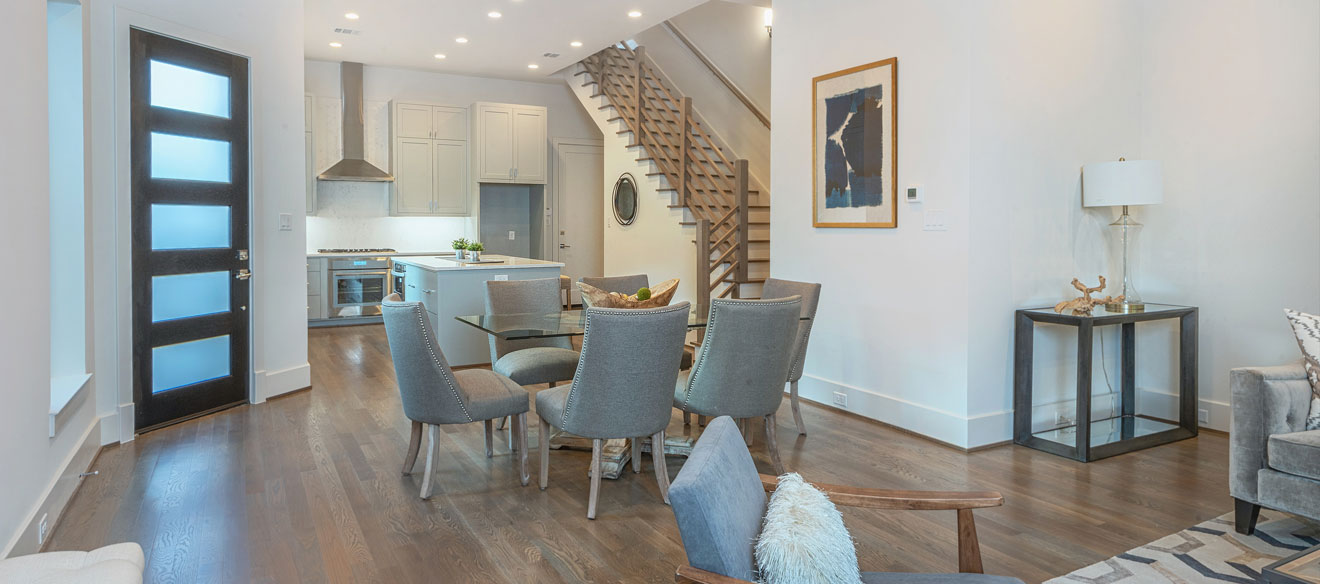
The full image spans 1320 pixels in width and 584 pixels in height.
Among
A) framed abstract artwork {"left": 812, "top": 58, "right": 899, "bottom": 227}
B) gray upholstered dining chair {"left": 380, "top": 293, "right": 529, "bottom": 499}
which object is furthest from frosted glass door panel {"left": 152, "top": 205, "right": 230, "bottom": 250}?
framed abstract artwork {"left": 812, "top": 58, "right": 899, "bottom": 227}

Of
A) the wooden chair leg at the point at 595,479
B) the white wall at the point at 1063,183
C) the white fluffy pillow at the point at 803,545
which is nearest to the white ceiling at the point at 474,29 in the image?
the white wall at the point at 1063,183

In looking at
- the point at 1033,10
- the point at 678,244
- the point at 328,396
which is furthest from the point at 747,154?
the point at 328,396

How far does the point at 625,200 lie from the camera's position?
906 cm

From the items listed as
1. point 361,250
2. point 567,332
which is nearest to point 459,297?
point 567,332

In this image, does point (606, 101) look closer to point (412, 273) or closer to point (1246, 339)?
point (412, 273)

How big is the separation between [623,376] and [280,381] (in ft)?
11.0

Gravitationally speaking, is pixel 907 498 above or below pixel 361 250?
below

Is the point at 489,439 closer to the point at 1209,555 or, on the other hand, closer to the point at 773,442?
the point at 773,442

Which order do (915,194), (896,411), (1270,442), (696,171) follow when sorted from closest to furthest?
(1270,442) → (915,194) → (896,411) → (696,171)

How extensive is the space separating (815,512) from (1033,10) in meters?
3.65

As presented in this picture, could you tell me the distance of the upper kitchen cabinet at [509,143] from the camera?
913 cm

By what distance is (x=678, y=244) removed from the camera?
8.05 m

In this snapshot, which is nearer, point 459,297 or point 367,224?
point 459,297

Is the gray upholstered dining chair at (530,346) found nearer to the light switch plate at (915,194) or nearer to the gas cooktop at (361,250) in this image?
the light switch plate at (915,194)
